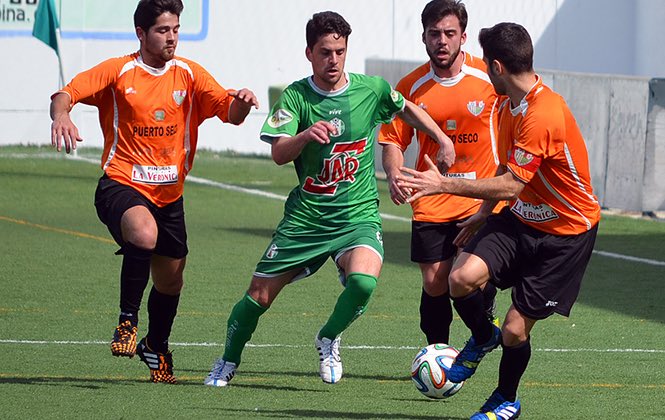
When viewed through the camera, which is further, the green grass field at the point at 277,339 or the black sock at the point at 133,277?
the black sock at the point at 133,277

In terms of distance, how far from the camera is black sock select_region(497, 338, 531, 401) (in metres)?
7.02

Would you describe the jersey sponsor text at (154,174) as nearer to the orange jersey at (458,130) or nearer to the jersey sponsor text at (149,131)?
the jersey sponsor text at (149,131)

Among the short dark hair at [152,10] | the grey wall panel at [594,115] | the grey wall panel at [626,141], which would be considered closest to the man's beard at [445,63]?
the short dark hair at [152,10]

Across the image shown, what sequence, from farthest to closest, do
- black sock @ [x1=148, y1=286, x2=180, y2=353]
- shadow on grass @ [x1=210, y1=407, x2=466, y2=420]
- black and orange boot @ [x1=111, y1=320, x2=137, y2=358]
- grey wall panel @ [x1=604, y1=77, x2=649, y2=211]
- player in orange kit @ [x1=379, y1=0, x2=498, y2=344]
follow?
grey wall panel @ [x1=604, y1=77, x2=649, y2=211] → player in orange kit @ [x1=379, y1=0, x2=498, y2=344] → black sock @ [x1=148, y1=286, x2=180, y2=353] → black and orange boot @ [x1=111, y1=320, x2=137, y2=358] → shadow on grass @ [x1=210, y1=407, x2=466, y2=420]

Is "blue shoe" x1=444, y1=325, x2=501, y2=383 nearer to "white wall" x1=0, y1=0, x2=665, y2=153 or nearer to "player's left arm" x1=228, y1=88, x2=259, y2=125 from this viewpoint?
"player's left arm" x1=228, y1=88, x2=259, y2=125

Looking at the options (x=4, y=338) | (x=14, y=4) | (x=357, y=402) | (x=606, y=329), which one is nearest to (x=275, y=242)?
(x=357, y=402)

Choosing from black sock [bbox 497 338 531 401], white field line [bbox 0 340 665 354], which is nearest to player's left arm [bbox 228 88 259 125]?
white field line [bbox 0 340 665 354]

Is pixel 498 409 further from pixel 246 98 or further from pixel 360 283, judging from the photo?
pixel 246 98

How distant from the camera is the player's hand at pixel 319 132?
7.26 metres

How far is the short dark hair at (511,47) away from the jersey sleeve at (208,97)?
75.5 inches

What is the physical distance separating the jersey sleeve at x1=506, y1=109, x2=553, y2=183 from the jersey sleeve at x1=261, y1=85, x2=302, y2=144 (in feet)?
4.52

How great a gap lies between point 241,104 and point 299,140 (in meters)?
0.85

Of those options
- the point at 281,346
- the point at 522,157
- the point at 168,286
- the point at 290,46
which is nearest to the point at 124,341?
the point at 168,286

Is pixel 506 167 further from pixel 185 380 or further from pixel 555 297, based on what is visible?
pixel 185 380
